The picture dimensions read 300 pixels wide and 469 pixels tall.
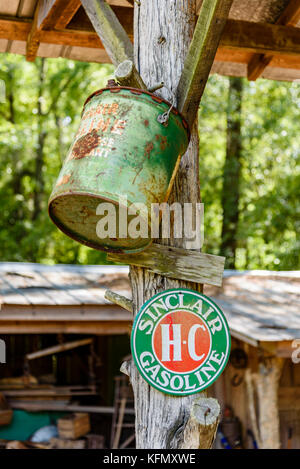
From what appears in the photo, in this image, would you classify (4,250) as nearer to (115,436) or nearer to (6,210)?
(6,210)

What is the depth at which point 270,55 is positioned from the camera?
456cm

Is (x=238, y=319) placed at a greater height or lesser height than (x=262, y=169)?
lesser

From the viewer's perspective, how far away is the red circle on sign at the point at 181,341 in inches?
105

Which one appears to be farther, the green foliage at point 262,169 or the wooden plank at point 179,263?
the green foliage at point 262,169

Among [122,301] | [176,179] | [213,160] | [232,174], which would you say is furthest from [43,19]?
[213,160]

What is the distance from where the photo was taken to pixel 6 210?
18344mm

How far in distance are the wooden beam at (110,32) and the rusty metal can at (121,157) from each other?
0.25 metres

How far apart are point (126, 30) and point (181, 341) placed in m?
2.39

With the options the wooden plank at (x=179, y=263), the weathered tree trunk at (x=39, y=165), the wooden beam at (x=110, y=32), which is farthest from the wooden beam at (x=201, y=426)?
the weathered tree trunk at (x=39, y=165)

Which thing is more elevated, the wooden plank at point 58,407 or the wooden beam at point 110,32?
the wooden beam at point 110,32

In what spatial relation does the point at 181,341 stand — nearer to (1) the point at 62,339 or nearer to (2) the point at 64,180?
(2) the point at 64,180

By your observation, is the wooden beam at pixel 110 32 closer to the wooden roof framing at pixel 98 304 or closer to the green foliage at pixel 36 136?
the wooden roof framing at pixel 98 304

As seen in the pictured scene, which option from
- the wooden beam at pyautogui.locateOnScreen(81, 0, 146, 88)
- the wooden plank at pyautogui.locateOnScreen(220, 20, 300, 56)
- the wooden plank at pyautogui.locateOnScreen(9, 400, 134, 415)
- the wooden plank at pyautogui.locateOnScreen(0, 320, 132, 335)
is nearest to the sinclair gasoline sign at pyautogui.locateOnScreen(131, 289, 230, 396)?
the wooden beam at pyautogui.locateOnScreen(81, 0, 146, 88)

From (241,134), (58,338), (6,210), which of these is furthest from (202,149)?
(58,338)
